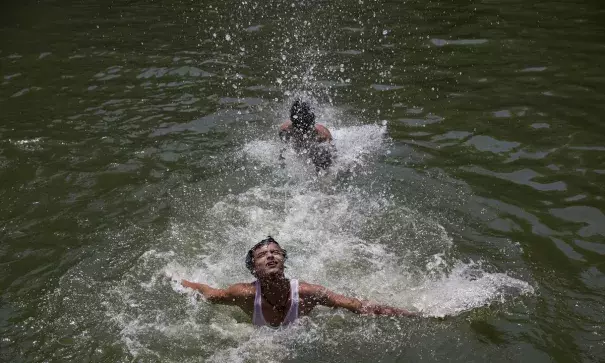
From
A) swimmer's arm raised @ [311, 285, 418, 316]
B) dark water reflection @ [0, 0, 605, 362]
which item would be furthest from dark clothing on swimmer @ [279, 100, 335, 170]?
swimmer's arm raised @ [311, 285, 418, 316]

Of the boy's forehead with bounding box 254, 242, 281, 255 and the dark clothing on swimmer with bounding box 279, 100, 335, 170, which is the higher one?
the boy's forehead with bounding box 254, 242, 281, 255

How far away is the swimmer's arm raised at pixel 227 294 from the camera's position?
5.71 m

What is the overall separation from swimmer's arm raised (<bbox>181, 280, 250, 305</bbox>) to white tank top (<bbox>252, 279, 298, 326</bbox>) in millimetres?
120

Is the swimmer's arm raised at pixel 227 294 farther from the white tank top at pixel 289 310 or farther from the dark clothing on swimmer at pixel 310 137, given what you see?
the dark clothing on swimmer at pixel 310 137

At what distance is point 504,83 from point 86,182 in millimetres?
7889

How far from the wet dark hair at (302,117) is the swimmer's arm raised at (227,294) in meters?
3.75

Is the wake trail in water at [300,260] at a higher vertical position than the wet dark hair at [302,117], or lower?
lower

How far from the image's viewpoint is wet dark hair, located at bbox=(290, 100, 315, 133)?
894 cm

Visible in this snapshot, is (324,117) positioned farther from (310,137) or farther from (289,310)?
(289,310)

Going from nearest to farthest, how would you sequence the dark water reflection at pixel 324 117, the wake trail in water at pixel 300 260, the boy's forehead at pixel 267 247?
the boy's forehead at pixel 267 247
the wake trail in water at pixel 300 260
the dark water reflection at pixel 324 117

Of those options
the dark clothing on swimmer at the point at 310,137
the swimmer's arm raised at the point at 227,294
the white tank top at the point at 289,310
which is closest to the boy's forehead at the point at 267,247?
the white tank top at the point at 289,310

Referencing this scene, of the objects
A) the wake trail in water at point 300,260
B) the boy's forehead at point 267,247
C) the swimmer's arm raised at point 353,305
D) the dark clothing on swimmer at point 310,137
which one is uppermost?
the boy's forehead at point 267,247

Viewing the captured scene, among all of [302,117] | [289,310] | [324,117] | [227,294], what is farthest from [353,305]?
[324,117]

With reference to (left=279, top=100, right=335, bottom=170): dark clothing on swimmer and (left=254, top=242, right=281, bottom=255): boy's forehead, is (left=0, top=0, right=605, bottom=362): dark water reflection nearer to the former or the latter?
(left=279, top=100, right=335, bottom=170): dark clothing on swimmer
